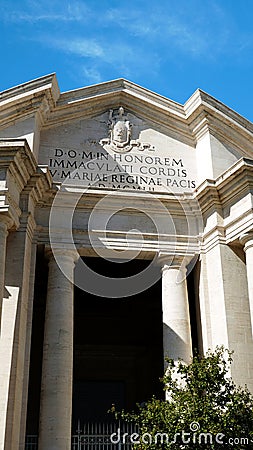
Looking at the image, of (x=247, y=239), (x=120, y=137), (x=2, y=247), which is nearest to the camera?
(x=2, y=247)

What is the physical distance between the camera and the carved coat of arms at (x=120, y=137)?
746 inches

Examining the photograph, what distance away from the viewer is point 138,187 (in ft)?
60.0

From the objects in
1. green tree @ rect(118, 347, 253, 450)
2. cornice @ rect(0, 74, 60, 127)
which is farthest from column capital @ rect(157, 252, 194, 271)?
cornice @ rect(0, 74, 60, 127)

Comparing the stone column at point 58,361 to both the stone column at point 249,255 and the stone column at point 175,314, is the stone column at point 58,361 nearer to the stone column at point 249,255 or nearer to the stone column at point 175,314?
the stone column at point 175,314

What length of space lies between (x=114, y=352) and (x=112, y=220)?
8.39 metres

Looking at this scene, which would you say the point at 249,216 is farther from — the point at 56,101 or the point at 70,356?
the point at 56,101

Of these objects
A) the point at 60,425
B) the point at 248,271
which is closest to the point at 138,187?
the point at 248,271

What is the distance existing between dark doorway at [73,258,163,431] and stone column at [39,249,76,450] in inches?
258

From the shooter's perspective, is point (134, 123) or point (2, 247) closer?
point (2, 247)

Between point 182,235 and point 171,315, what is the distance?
250 cm

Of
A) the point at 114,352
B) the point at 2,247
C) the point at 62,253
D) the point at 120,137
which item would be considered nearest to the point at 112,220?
the point at 62,253

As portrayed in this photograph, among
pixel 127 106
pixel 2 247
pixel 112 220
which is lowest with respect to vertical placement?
pixel 2 247

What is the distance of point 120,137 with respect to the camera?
1905 cm

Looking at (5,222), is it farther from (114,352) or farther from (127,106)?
(114,352)
